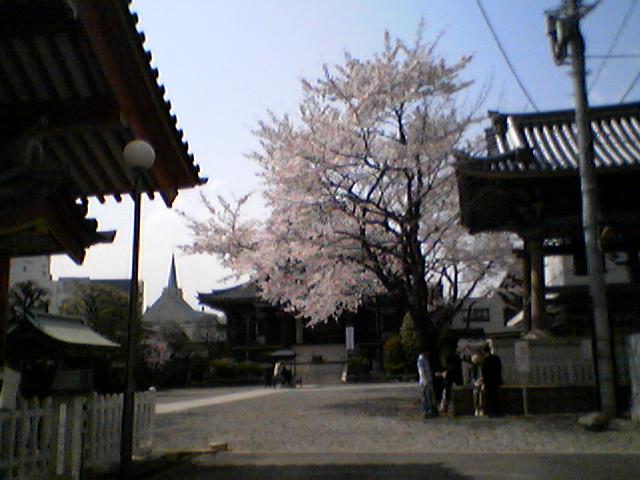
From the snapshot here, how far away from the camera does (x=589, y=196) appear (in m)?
13.0

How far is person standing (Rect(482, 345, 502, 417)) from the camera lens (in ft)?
47.0

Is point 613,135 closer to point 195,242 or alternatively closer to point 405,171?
point 405,171

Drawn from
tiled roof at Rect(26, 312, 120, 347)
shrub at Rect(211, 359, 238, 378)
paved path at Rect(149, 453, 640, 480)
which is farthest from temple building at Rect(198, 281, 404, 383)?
paved path at Rect(149, 453, 640, 480)

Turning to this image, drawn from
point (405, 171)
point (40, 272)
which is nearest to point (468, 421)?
point (405, 171)

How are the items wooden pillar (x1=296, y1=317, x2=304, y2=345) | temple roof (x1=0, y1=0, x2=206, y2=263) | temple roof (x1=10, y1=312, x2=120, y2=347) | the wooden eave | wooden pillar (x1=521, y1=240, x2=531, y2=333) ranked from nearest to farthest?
the wooden eave → temple roof (x1=0, y1=0, x2=206, y2=263) → wooden pillar (x1=521, y1=240, x2=531, y2=333) → temple roof (x1=10, y1=312, x2=120, y2=347) → wooden pillar (x1=296, y1=317, x2=304, y2=345)

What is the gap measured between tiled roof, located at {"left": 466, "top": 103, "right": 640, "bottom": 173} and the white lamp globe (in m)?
8.56

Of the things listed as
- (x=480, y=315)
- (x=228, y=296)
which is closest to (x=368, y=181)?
(x=228, y=296)

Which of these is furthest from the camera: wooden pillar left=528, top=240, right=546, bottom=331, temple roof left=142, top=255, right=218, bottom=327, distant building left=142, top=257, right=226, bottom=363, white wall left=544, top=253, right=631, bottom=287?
temple roof left=142, top=255, right=218, bottom=327

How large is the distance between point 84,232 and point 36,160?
0.90m

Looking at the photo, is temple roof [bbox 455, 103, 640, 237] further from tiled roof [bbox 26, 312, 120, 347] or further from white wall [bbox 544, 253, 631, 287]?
tiled roof [bbox 26, 312, 120, 347]

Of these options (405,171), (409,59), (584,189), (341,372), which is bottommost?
(341,372)

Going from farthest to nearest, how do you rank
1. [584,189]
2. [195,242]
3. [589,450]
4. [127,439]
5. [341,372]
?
[341,372], [195,242], [584,189], [589,450], [127,439]

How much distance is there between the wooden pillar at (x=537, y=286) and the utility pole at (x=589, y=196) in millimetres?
1953

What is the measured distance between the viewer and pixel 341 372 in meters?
46.9
